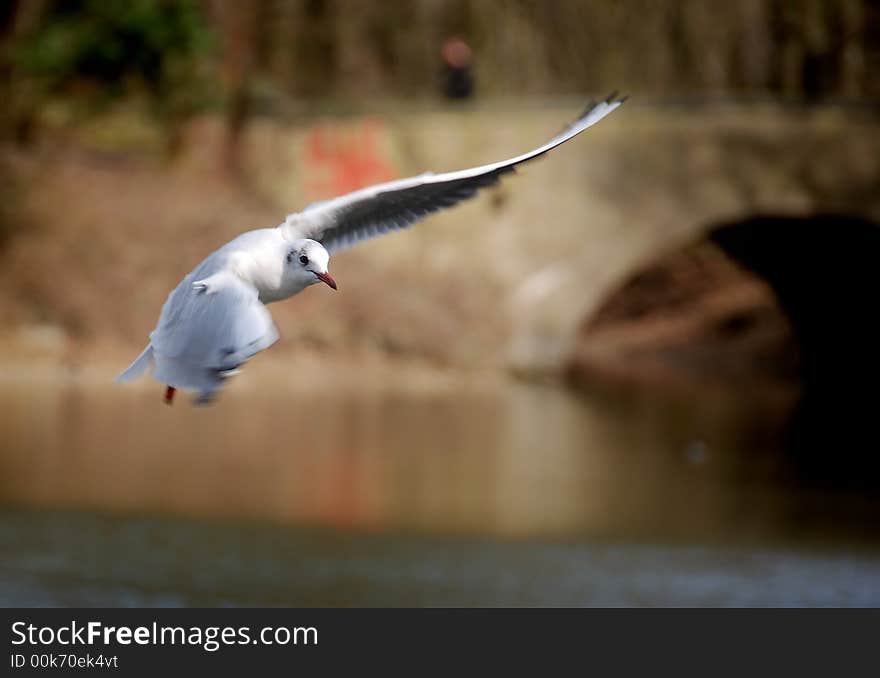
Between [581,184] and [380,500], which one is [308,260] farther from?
[581,184]

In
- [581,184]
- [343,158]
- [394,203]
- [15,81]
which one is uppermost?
[15,81]

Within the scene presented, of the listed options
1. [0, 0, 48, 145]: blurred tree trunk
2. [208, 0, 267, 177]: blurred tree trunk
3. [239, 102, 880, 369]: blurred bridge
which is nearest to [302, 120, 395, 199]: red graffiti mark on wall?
[239, 102, 880, 369]: blurred bridge

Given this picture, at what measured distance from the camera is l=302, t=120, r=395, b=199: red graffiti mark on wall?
70.2ft

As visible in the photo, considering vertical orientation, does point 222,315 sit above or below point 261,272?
below

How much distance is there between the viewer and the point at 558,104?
21281 millimetres

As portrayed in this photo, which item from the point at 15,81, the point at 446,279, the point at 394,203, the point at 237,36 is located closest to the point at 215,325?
the point at 394,203

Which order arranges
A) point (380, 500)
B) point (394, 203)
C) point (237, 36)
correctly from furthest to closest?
point (237, 36), point (380, 500), point (394, 203)

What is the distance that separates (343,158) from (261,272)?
1638cm

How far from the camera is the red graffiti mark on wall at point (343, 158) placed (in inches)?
842

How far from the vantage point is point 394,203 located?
6289 millimetres

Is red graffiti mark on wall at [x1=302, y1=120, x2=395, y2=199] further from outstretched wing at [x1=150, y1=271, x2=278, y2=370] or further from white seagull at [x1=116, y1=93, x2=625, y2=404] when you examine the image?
outstretched wing at [x1=150, y1=271, x2=278, y2=370]

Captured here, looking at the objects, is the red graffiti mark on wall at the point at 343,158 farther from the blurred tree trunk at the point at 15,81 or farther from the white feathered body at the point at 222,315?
the white feathered body at the point at 222,315

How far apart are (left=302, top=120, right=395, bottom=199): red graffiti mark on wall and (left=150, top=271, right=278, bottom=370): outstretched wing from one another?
16244mm
